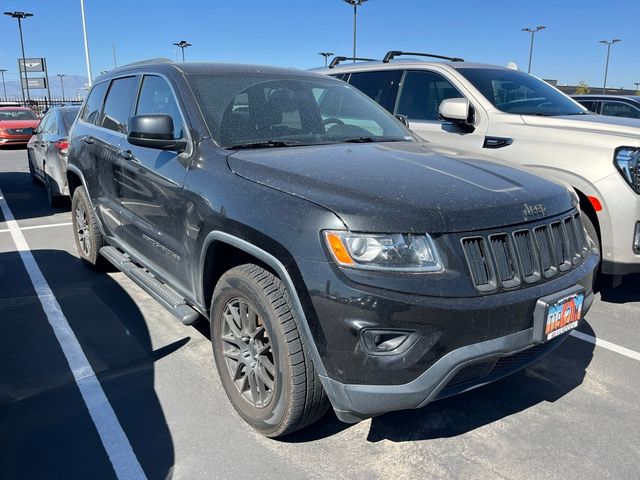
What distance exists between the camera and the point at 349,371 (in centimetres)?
214

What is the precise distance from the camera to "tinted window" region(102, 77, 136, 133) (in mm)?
4211

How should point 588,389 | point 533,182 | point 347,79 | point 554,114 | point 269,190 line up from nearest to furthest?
1. point 269,190
2. point 533,182
3. point 588,389
4. point 554,114
5. point 347,79

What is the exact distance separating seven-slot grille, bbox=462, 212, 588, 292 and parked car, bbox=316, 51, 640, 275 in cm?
63

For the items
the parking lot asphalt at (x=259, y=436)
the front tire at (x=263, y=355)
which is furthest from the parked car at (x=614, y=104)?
the front tire at (x=263, y=355)

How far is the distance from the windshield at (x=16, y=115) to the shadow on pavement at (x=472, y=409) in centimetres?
1932

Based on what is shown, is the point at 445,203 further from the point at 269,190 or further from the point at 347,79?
the point at 347,79

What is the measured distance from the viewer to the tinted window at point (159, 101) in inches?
130

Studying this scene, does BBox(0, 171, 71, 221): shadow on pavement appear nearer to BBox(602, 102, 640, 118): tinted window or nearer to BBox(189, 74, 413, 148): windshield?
BBox(189, 74, 413, 148): windshield

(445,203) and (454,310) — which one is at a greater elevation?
(445,203)

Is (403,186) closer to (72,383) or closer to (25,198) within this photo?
(72,383)

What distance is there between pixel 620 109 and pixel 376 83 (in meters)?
6.03

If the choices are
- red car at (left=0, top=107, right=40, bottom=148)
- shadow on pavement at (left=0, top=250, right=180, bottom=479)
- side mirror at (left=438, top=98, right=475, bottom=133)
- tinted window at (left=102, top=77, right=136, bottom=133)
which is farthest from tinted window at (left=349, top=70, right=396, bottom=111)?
red car at (left=0, top=107, right=40, bottom=148)

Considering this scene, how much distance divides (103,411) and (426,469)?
5.68ft

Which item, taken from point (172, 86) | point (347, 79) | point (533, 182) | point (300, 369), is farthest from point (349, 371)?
point (347, 79)
